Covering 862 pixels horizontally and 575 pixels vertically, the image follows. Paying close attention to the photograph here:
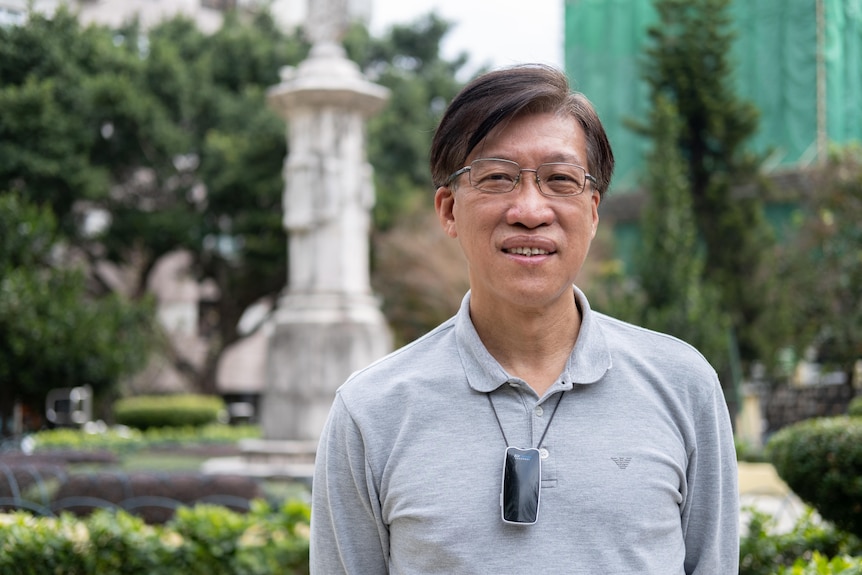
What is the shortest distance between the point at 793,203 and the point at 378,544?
27.1 metres

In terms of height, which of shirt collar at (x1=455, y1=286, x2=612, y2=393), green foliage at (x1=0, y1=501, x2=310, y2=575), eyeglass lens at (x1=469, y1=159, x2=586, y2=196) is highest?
eyeglass lens at (x1=469, y1=159, x2=586, y2=196)

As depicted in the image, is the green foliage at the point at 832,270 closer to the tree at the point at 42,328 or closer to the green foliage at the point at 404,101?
the green foliage at the point at 404,101

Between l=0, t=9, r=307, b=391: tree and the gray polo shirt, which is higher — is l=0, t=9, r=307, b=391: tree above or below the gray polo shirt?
above

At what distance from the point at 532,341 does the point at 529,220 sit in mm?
237

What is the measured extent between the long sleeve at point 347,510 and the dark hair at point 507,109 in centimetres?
52

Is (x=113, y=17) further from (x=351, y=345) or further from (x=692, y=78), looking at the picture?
(x=351, y=345)

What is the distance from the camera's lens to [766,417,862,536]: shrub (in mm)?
4535

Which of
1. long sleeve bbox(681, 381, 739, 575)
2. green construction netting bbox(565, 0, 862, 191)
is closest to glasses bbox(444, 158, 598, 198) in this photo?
long sleeve bbox(681, 381, 739, 575)

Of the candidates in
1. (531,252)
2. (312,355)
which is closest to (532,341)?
(531,252)

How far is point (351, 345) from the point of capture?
11664 mm

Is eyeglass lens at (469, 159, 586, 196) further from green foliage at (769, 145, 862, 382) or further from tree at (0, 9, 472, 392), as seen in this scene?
tree at (0, 9, 472, 392)

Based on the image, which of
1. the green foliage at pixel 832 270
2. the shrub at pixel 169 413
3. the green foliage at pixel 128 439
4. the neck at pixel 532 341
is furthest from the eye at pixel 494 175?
the shrub at pixel 169 413

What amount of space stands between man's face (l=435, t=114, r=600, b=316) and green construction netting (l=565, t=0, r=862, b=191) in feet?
77.1

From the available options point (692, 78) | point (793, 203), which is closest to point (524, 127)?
point (692, 78)
